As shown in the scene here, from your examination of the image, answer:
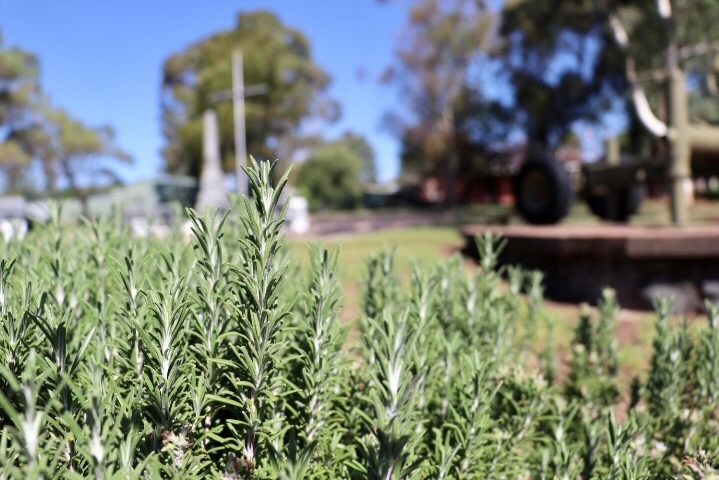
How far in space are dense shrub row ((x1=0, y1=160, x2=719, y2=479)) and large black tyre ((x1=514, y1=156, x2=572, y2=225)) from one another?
517 centimetres

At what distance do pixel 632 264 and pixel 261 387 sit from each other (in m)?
4.95

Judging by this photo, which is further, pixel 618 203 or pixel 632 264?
pixel 618 203

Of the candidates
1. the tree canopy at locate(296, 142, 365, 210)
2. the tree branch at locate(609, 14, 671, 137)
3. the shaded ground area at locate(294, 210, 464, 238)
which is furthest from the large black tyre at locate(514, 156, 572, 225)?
the tree canopy at locate(296, 142, 365, 210)

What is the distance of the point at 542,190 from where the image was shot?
689 centimetres

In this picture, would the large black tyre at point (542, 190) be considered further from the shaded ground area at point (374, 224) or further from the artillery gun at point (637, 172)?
the shaded ground area at point (374, 224)

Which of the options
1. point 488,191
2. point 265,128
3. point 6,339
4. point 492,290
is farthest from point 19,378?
point 488,191

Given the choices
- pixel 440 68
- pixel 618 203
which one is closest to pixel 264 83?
pixel 440 68

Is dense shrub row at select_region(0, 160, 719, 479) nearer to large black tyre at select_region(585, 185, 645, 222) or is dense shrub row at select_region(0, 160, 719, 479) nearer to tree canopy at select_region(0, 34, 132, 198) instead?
large black tyre at select_region(585, 185, 645, 222)

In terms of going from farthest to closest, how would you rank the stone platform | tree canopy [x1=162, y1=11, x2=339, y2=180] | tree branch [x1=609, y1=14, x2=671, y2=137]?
tree canopy [x1=162, y1=11, x2=339, y2=180] → tree branch [x1=609, y1=14, x2=671, y2=137] → the stone platform

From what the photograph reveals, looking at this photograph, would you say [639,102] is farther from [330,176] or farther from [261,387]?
[330,176]

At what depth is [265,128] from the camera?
118 feet

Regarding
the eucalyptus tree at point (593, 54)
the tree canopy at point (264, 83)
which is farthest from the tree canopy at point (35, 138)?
the eucalyptus tree at point (593, 54)

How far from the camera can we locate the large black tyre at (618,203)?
7902mm

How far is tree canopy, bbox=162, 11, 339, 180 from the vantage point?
33281mm
